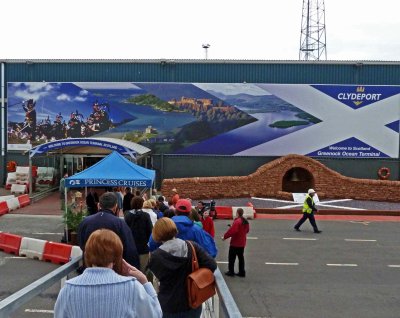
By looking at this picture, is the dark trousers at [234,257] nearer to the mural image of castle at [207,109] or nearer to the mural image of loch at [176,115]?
the mural image of loch at [176,115]

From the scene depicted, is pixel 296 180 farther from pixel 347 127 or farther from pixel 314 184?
pixel 347 127

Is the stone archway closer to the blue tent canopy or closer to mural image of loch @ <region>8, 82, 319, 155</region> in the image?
mural image of loch @ <region>8, 82, 319, 155</region>

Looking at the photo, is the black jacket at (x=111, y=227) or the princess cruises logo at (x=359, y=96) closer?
the black jacket at (x=111, y=227)

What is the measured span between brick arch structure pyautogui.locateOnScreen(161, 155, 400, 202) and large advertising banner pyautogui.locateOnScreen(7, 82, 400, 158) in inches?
86.7

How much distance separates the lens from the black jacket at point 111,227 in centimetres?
549

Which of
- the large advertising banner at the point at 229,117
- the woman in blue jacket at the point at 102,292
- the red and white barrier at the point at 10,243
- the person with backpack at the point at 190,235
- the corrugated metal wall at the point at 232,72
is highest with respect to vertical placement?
the corrugated metal wall at the point at 232,72

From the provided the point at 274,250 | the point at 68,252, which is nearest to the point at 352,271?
the point at 274,250

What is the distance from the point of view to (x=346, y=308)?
8984mm

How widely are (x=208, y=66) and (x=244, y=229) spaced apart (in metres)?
19.4

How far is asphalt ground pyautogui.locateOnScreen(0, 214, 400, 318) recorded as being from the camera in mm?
8969

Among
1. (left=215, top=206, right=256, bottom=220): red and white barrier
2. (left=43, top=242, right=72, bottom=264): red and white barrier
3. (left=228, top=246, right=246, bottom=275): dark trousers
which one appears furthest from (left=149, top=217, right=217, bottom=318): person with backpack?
(left=215, top=206, right=256, bottom=220): red and white barrier

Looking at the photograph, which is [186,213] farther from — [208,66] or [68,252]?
[208,66]

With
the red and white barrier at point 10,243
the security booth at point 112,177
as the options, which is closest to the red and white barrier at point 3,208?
the red and white barrier at point 10,243

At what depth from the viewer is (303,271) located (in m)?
11.8
